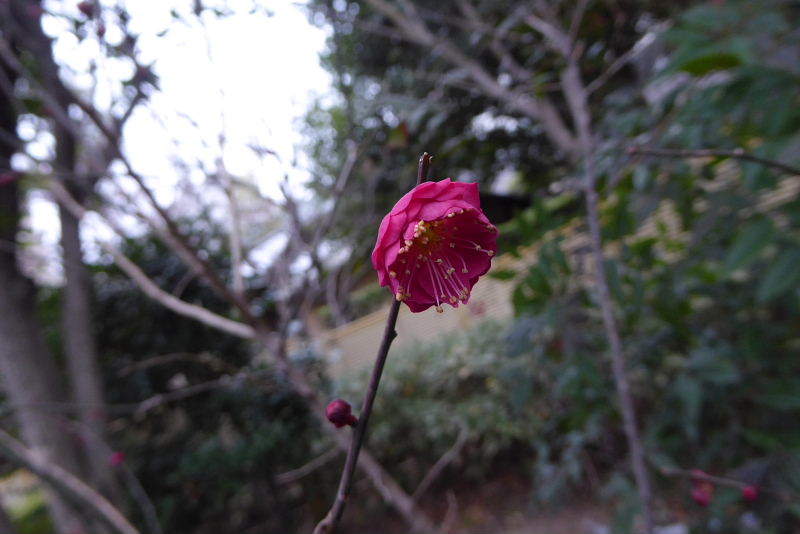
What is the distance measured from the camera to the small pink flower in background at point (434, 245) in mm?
507

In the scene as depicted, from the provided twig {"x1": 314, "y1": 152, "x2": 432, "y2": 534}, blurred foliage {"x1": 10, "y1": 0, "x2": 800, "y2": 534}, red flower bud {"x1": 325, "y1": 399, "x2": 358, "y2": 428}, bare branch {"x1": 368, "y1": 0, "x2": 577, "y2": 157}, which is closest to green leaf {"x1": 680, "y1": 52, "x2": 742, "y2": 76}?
blurred foliage {"x1": 10, "y1": 0, "x2": 800, "y2": 534}

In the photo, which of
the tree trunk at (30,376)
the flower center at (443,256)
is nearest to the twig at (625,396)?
the flower center at (443,256)

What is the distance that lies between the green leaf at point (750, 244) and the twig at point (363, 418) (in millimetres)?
1211

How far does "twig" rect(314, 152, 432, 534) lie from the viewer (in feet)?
1.39

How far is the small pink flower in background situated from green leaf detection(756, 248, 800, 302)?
1.02 meters

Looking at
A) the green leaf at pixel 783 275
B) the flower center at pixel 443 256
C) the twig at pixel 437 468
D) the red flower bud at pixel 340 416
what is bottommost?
the twig at pixel 437 468

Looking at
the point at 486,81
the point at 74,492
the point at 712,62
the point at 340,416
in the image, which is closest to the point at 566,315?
the point at 712,62

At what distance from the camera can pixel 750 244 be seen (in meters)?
1.33

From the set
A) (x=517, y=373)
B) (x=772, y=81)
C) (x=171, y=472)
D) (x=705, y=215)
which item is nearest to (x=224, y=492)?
(x=171, y=472)

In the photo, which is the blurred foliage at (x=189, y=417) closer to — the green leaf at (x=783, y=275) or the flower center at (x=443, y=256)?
the green leaf at (x=783, y=275)

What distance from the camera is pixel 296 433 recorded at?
3953 mm

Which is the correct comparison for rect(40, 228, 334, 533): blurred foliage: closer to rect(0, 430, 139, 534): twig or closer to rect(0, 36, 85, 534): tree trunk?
rect(0, 36, 85, 534): tree trunk

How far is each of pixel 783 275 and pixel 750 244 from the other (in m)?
0.11

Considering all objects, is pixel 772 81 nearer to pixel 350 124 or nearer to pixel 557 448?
pixel 350 124
